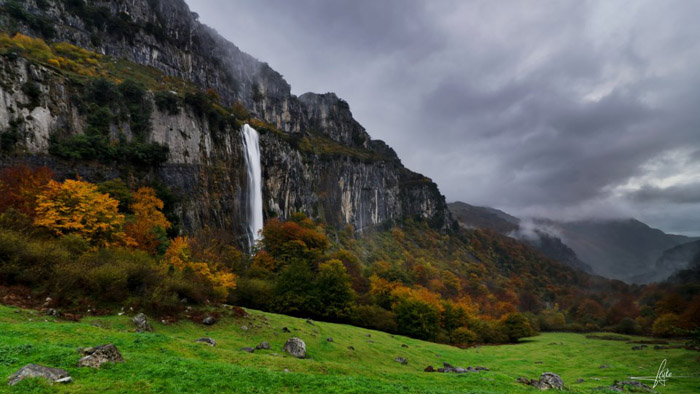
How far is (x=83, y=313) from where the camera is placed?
57.8ft

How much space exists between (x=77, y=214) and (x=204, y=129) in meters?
41.2

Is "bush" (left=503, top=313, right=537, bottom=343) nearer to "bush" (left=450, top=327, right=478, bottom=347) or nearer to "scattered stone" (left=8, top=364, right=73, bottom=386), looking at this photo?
"bush" (left=450, top=327, right=478, bottom=347)

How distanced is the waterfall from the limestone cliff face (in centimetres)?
250

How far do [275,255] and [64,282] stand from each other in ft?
131

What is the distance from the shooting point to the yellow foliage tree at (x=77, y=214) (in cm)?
2719

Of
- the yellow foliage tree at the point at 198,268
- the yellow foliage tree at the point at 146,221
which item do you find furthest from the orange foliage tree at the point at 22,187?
the yellow foliage tree at the point at 198,268

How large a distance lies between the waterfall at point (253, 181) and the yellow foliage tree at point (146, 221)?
2502 cm

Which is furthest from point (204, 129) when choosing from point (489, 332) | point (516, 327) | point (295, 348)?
point (516, 327)

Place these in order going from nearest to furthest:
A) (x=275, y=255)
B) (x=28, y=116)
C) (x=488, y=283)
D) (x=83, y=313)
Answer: (x=83, y=313)
(x=28, y=116)
(x=275, y=255)
(x=488, y=283)

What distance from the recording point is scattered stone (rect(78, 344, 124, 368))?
945cm

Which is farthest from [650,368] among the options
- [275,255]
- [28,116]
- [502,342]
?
[28,116]

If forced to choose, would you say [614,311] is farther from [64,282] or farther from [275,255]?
[64,282]

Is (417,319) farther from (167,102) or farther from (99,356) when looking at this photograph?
(167,102)

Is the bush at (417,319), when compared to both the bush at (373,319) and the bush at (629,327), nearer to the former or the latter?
the bush at (373,319)
